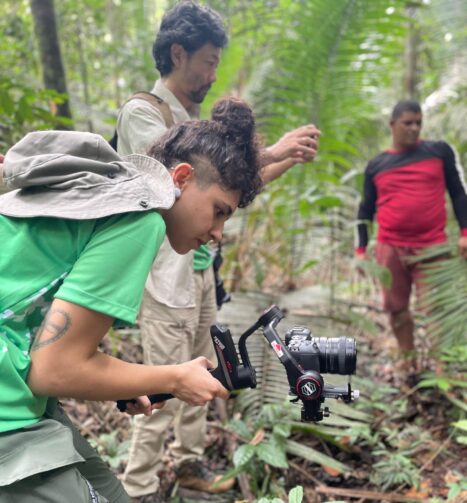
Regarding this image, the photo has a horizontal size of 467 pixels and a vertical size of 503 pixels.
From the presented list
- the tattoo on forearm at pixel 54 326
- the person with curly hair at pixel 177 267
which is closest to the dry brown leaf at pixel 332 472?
the person with curly hair at pixel 177 267

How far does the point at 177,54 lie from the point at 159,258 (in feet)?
3.19

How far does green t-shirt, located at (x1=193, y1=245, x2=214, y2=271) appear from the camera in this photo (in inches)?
104

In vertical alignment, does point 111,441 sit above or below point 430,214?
below

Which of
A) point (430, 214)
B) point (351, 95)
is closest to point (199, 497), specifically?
point (430, 214)

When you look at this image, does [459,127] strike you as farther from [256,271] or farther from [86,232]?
[86,232]

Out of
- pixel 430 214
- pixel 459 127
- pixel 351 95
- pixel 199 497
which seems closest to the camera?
pixel 199 497

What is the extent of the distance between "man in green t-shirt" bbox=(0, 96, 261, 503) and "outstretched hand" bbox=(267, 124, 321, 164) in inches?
53.0

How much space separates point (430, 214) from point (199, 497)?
252 cm

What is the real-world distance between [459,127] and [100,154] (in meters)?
5.09

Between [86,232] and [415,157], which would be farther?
[415,157]

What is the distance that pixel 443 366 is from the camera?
3.69 metres

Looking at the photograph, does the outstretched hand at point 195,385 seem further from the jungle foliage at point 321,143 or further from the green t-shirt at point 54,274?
the jungle foliage at point 321,143

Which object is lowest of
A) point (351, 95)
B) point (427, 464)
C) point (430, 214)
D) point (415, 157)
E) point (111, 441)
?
point (427, 464)

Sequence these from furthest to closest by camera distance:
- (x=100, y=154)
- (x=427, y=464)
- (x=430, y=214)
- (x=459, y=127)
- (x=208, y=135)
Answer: (x=459, y=127) → (x=430, y=214) → (x=427, y=464) → (x=208, y=135) → (x=100, y=154)
